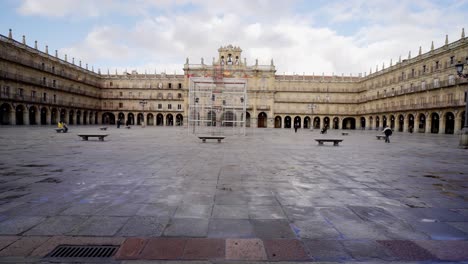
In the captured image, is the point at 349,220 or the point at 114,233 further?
the point at 349,220

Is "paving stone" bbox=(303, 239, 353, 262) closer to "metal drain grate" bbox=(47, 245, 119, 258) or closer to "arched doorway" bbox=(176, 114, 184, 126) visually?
"metal drain grate" bbox=(47, 245, 119, 258)

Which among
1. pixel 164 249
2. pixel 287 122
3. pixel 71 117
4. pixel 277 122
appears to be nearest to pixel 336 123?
pixel 287 122

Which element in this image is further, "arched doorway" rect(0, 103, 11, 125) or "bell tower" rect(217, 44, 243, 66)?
"bell tower" rect(217, 44, 243, 66)

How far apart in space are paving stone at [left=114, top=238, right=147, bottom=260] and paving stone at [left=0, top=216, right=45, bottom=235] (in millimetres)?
1268

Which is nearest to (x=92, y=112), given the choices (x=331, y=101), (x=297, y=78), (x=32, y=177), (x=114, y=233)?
(x=297, y=78)

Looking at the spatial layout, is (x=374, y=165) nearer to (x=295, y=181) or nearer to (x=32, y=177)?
(x=295, y=181)

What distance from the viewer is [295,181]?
17.6 feet

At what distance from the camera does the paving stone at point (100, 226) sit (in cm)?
285

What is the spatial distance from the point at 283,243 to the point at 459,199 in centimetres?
353

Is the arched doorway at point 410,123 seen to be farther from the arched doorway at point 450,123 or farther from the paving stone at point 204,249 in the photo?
the paving stone at point 204,249

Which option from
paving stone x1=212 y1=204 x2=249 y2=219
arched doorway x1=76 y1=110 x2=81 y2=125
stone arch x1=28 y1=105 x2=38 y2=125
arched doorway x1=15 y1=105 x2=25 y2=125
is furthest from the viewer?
arched doorway x1=76 y1=110 x2=81 y2=125

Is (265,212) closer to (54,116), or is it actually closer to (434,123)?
(434,123)

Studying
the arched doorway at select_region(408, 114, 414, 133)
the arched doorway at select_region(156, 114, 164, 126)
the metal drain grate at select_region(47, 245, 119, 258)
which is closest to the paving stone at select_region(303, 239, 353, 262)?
the metal drain grate at select_region(47, 245, 119, 258)

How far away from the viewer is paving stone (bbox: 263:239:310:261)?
2.43 metres
